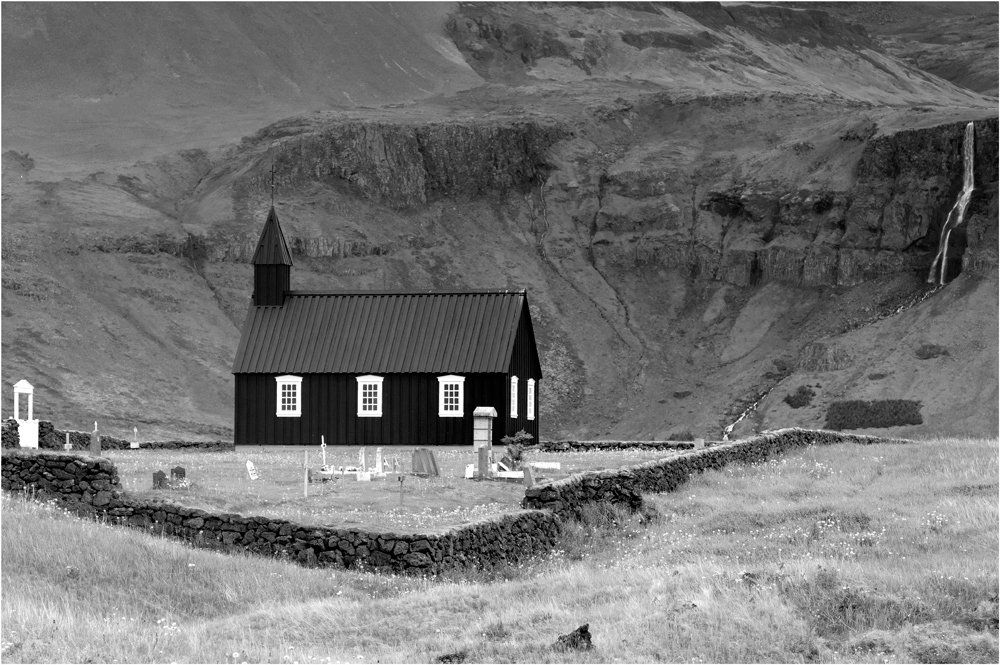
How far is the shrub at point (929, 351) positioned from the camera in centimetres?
8125

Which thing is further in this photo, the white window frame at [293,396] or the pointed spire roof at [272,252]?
the pointed spire roof at [272,252]

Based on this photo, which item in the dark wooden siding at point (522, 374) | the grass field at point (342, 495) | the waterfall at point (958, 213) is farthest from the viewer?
the waterfall at point (958, 213)

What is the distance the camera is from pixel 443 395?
54562mm

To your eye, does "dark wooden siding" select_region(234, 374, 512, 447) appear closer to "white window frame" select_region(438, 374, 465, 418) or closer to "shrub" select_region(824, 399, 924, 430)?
"white window frame" select_region(438, 374, 465, 418)

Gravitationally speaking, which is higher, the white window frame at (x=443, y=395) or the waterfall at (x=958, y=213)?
the waterfall at (x=958, y=213)

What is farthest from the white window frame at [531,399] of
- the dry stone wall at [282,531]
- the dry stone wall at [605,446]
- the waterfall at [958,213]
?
the waterfall at [958,213]

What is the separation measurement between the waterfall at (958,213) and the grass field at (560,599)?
72.2 metres

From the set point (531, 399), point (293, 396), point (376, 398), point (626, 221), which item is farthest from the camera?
point (626, 221)

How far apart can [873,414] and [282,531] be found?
194 ft

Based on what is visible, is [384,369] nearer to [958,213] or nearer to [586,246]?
[586,246]

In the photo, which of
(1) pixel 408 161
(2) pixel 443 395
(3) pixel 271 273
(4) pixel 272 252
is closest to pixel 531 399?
(2) pixel 443 395

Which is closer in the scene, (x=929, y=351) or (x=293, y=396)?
(x=293, y=396)

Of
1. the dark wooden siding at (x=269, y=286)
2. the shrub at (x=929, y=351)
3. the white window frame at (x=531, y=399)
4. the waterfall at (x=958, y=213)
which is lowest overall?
Result: the white window frame at (x=531, y=399)

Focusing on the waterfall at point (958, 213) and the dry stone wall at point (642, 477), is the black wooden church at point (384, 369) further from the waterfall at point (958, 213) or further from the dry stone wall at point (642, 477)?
the waterfall at point (958, 213)
